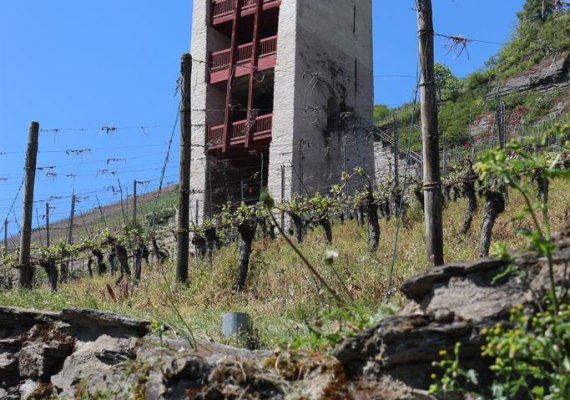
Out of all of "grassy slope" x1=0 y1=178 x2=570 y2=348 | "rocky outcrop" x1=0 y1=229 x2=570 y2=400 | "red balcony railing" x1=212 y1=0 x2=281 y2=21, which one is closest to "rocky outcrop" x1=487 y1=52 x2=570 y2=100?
"red balcony railing" x1=212 y1=0 x2=281 y2=21

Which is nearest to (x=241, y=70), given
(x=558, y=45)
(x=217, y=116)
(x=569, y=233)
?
(x=217, y=116)

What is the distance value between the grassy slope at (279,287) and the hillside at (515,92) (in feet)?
56.4

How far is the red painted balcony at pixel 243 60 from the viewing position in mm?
27906

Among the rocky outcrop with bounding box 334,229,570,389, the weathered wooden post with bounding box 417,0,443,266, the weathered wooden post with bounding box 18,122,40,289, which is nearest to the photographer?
the rocky outcrop with bounding box 334,229,570,389

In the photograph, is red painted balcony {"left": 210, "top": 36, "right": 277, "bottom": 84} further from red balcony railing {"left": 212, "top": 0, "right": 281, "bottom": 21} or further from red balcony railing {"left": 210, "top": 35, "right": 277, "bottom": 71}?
red balcony railing {"left": 212, "top": 0, "right": 281, "bottom": 21}

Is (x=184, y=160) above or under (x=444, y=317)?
→ above

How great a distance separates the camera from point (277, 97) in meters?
27.0

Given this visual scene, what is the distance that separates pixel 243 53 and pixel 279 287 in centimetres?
2008

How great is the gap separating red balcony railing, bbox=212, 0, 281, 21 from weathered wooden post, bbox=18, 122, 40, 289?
591 inches

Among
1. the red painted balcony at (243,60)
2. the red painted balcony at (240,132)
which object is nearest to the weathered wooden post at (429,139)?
the red painted balcony at (240,132)

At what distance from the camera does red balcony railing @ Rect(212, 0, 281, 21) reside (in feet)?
94.8

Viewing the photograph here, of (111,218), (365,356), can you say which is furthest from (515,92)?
(365,356)

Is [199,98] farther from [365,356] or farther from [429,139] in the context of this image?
[365,356]

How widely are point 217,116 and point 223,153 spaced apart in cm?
198
